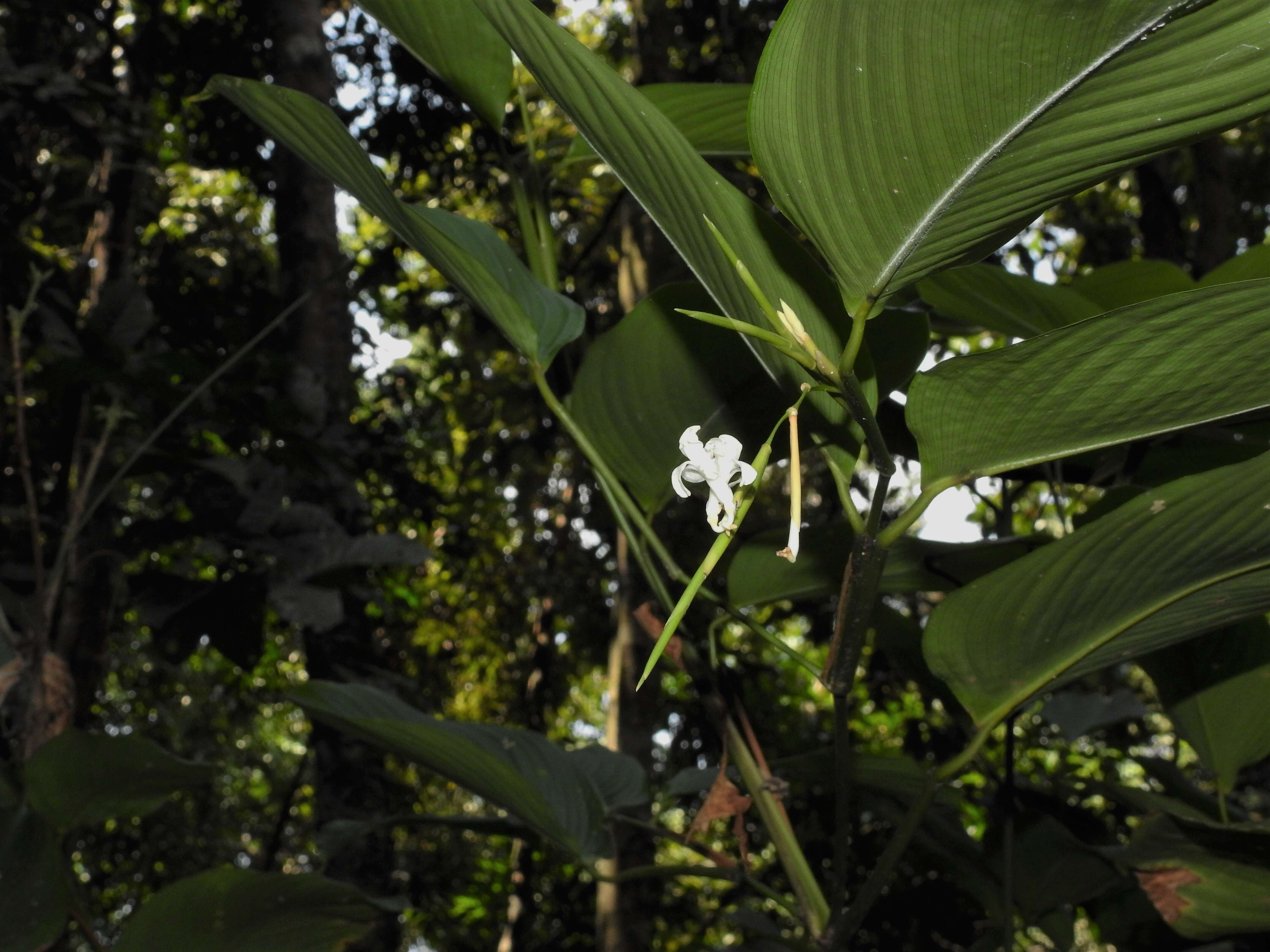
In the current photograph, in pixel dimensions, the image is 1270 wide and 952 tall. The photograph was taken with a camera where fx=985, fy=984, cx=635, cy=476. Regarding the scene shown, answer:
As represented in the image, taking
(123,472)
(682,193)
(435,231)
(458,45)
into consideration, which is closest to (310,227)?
(123,472)

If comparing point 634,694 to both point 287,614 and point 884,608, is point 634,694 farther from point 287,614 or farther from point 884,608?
point 884,608

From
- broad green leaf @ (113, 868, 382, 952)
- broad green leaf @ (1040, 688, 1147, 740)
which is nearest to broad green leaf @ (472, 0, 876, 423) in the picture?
broad green leaf @ (113, 868, 382, 952)

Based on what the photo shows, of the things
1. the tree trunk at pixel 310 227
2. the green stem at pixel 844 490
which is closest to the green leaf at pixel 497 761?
the green stem at pixel 844 490

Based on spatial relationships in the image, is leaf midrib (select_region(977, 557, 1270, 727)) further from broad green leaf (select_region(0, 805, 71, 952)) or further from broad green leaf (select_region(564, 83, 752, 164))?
broad green leaf (select_region(0, 805, 71, 952))

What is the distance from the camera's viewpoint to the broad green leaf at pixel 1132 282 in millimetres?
641

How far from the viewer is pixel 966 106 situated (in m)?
0.30

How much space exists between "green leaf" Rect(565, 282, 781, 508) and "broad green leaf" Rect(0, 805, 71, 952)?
0.52m

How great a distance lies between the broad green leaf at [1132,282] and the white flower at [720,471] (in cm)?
42

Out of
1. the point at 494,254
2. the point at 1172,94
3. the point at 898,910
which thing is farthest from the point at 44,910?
the point at 898,910

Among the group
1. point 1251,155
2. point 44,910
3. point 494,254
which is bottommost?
point 44,910

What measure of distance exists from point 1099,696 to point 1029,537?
53 centimetres

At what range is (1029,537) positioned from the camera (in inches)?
23.9

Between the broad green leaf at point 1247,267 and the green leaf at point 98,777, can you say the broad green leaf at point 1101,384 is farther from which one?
the green leaf at point 98,777

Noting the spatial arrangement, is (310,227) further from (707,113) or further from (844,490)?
(844,490)
